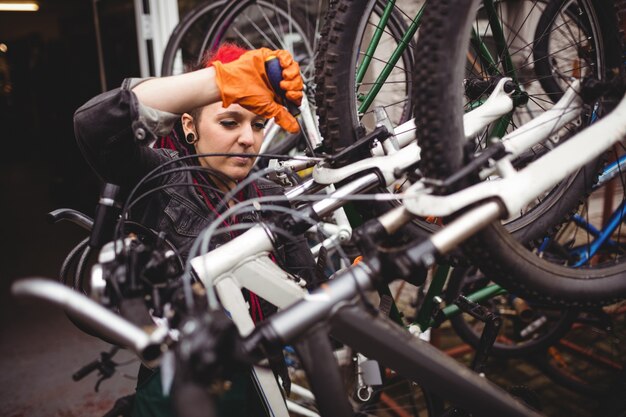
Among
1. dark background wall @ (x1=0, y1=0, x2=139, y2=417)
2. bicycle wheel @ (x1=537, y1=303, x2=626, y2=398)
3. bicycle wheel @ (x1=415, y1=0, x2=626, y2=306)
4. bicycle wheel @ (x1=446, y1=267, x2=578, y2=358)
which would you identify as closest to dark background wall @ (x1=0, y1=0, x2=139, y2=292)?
dark background wall @ (x1=0, y1=0, x2=139, y2=417)

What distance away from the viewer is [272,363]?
979 millimetres

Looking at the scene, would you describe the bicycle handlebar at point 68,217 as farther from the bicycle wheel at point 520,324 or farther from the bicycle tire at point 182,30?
the bicycle wheel at point 520,324

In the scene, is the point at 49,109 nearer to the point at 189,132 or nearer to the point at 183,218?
the point at 189,132

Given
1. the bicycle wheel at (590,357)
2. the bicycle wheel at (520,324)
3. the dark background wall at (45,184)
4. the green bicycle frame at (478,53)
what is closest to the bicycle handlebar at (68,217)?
the green bicycle frame at (478,53)

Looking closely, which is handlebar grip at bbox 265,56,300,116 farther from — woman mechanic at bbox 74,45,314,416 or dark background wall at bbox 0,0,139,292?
dark background wall at bbox 0,0,139,292

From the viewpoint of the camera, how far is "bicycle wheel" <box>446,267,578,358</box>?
1809 millimetres

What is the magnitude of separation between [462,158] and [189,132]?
0.76m

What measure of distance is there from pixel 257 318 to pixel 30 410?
1445 mm

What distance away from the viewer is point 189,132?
1.21 m

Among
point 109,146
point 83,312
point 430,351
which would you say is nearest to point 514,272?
point 430,351

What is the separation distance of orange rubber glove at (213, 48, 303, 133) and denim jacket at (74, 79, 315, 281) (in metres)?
0.12

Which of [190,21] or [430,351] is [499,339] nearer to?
[430,351]

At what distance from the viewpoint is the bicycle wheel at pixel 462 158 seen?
713 mm

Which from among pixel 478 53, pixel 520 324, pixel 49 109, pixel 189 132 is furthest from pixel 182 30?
pixel 49 109
